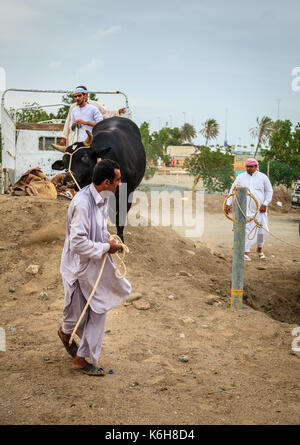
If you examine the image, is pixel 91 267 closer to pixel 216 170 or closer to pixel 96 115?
pixel 96 115

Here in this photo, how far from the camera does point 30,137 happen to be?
10961 mm

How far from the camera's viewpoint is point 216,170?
19281 millimetres

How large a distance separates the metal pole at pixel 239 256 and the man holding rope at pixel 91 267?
2.12m

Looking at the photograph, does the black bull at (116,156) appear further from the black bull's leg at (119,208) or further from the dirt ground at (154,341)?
the dirt ground at (154,341)

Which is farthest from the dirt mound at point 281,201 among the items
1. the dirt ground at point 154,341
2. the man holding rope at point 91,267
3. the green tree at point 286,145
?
the man holding rope at point 91,267

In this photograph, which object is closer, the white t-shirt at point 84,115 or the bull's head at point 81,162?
the bull's head at point 81,162

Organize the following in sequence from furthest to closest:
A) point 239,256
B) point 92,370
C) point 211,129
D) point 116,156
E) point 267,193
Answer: point 211,129
point 267,193
point 116,156
point 239,256
point 92,370

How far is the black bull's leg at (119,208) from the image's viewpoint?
7.12 m

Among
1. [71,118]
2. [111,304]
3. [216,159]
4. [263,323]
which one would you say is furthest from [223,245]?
[216,159]

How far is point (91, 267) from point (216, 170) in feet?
53.3

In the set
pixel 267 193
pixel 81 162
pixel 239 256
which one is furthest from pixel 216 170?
pixel 239 256

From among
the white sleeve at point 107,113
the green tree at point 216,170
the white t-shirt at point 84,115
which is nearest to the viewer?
the white t-shirt at point 84,115

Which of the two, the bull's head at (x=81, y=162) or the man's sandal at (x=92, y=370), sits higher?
the bull's head at (x=81, y=162)

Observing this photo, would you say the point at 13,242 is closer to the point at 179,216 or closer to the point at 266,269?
the point at 266,269
